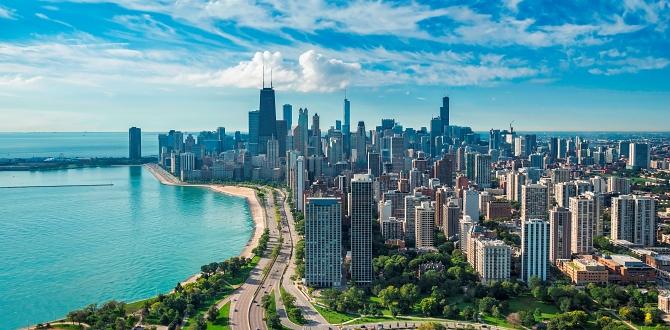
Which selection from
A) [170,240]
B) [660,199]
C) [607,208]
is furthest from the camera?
[660,199]

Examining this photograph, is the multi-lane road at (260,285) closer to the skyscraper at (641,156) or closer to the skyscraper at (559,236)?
the skyscraper at (559,236)

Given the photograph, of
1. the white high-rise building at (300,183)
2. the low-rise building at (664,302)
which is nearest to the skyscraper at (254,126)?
the white high-rise building at (300,183)

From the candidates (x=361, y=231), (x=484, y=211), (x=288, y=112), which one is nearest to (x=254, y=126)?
(x=288, y=112)

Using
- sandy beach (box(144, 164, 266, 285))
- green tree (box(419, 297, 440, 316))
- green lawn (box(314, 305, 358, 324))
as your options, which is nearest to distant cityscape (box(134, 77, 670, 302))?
sandy beach (box(144, 164, 266, 285))

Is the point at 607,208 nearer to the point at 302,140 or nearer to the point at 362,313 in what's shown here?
the point at 362,313

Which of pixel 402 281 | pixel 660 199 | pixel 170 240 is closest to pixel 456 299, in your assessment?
pixel 402 281

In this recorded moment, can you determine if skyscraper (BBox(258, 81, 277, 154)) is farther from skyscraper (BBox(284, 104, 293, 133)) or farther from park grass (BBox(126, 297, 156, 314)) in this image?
park grass (BBox(126, 297, 156, 314))
